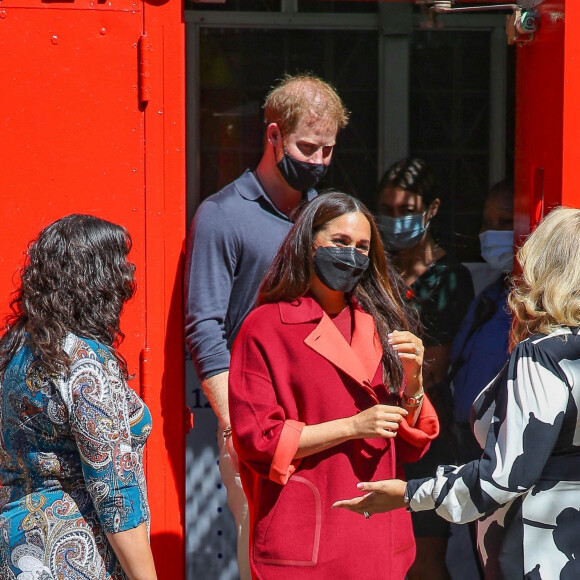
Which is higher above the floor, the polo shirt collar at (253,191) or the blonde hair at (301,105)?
the blonde hair at (301,105)

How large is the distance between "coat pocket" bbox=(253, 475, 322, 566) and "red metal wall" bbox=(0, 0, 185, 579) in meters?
0.76

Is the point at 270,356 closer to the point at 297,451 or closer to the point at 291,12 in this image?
the point at 297,451

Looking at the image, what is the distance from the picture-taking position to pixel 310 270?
299 cm

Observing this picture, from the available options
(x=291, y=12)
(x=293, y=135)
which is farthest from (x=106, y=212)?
(x=291, y=12)

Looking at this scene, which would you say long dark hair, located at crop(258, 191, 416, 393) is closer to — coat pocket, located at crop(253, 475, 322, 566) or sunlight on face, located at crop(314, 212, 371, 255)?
sunlight on face, located at crop(314, 212, 371, 255)

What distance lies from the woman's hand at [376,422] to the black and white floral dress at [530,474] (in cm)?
23

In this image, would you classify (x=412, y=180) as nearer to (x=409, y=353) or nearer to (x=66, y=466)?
(x=409, y=353)

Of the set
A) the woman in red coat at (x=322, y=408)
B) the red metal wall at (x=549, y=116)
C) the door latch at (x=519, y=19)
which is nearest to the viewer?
the woman in red coat at (x=322, y=408)

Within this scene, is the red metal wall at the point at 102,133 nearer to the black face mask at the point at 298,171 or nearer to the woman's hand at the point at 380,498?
the black face mask at the point at 298,171

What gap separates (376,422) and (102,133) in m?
1.42

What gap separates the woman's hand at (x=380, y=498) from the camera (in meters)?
2.64

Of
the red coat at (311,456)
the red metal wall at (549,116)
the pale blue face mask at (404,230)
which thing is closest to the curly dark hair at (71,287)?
the red coat at (311,456)

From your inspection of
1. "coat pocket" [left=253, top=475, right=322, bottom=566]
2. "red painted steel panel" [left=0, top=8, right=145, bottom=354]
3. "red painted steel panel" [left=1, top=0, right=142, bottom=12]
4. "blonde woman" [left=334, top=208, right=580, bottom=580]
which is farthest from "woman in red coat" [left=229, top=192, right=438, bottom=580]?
"red painted steel panel" [left=1, top=0, right=142, bottom=12]

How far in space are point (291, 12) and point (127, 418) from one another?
3.86 meters
